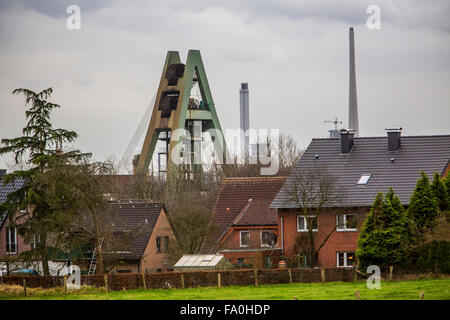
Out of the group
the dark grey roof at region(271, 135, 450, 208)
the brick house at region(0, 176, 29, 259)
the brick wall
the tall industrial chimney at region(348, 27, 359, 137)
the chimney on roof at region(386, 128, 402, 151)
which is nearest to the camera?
the dark grey roof at region(271, 135, 450, 208)

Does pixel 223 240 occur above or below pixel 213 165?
below

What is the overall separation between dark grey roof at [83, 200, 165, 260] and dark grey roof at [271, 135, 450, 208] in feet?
29.0

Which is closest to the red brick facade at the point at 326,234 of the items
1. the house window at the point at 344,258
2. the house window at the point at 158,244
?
the house window at the point at 344,258

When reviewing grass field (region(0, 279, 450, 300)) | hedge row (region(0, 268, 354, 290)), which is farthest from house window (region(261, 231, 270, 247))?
grass field (region(0, 279, 450, 300))

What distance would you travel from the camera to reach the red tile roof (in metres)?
58.9

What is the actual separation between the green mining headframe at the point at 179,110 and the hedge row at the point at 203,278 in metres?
49.6

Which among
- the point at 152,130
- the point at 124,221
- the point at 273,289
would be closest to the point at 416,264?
the point at 273,289

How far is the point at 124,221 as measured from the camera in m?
59.0

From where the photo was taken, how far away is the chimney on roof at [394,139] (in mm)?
56344

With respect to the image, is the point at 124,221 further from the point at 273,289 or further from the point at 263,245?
the point at 273,289

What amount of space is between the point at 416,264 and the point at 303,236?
40.1 feet

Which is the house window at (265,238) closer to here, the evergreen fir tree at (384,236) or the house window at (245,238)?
the house window at (245,238)

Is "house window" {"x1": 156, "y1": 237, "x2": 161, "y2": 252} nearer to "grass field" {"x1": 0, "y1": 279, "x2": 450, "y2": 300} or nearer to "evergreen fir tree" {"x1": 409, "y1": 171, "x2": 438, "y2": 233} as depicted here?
"grass field" {"x1": 0, "y1": 279, "x2": 450, "y2": 300}

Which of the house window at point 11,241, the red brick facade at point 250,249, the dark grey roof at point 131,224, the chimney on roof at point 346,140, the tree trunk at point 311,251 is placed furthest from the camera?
the house window at point 11,241
